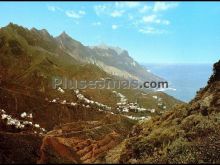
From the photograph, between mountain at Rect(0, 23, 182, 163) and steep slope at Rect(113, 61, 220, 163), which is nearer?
steep slope at Rect(113, 61, 220, 163)

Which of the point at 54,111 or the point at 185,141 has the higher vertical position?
the point at 185,141

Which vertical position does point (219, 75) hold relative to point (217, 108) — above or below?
above

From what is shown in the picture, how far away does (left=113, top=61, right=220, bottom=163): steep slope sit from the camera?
109 ft

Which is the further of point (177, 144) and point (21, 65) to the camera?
point (21, 65)

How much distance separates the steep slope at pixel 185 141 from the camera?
109 ft

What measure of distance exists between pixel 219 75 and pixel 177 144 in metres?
28.3

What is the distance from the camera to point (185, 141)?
36594 mm

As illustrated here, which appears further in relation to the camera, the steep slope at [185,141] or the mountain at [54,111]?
the mountain at [54,111]

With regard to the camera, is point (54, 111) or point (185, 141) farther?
point (54, 111)

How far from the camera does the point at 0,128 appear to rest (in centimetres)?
11375

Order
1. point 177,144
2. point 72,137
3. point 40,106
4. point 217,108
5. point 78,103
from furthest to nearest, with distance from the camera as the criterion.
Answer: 1. point 78,103
2. point 40,106
3. point 72,137
4. point 217,108
5. point 177,144

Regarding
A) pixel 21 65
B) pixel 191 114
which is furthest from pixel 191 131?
pixel 21 65

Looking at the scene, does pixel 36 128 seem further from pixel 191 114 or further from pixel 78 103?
pixel 191 114

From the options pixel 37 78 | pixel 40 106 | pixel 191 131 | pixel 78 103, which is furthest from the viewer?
pixel 37 78
